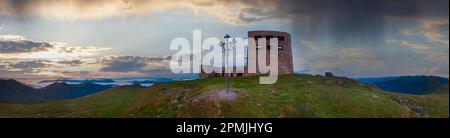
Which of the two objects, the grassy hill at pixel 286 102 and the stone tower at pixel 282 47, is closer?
the grassy hill at pixel 286 102

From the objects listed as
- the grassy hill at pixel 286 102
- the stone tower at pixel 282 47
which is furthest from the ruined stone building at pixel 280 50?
the grassy hill at pixel 286 102

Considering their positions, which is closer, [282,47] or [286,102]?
[286,102]

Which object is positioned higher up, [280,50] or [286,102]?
[280,50]

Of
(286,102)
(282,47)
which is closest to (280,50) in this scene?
(282,47)

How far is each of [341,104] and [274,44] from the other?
1218 inches

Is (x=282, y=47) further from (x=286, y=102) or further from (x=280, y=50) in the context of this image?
(x=286, y=102)

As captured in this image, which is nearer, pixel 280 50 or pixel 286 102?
pixel 286 102

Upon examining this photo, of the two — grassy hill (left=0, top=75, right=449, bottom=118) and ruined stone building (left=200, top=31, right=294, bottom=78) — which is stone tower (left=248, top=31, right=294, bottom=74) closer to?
ruined stone building (left=200, top=31, right=294, bottom=78)

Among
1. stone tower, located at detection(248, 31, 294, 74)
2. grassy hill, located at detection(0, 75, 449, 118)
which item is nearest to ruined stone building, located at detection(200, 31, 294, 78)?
stone tower, located at detection(248, 31, 294, 74)

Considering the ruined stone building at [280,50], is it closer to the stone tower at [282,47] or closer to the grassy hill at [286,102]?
the stone tower at [282,47]

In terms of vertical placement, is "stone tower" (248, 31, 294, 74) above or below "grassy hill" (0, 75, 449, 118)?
above
